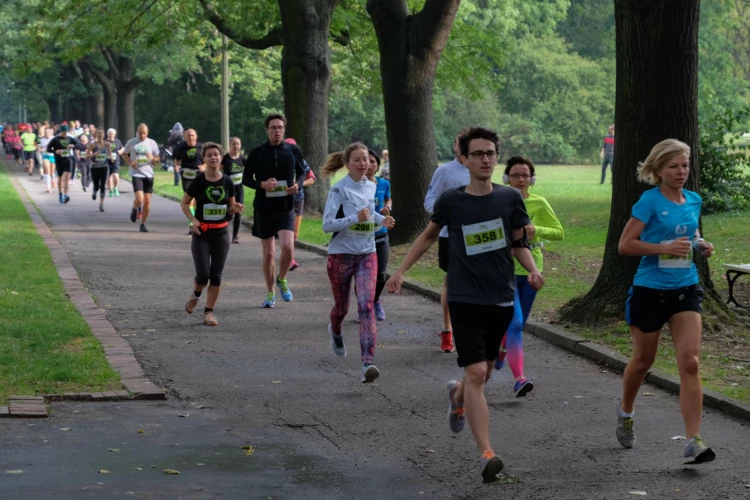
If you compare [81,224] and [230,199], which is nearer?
[230,199]

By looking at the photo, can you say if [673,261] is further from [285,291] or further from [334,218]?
[285,291]

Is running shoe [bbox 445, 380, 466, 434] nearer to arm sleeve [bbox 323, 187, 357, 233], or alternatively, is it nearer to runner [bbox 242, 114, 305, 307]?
arm sleeve [bbox 323, 187, 357, 233]

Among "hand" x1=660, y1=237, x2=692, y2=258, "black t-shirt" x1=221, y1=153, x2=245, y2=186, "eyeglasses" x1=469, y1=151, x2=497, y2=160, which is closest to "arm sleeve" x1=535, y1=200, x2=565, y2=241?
"hand" x1=660, y1=237, x2=692, y2=258

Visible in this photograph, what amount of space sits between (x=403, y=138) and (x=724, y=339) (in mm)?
8728

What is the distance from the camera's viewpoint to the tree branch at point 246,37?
2752cm

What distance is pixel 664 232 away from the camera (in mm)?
6609

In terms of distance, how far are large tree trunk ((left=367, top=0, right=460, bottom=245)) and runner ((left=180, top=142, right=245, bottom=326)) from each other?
22.5ft

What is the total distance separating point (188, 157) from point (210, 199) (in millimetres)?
7842

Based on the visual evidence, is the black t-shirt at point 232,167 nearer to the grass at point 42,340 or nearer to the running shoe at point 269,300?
the grass at point 42,340

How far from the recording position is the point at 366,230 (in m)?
9.15

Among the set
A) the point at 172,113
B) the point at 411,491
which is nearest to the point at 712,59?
the point at 172,113

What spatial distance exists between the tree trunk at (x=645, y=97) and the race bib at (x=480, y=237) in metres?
4.64

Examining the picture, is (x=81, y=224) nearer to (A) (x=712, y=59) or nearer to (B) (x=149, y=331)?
(B) (x=149, y=331)

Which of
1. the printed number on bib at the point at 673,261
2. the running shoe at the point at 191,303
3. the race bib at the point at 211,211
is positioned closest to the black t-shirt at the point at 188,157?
the running shoe at the point at 191,303
